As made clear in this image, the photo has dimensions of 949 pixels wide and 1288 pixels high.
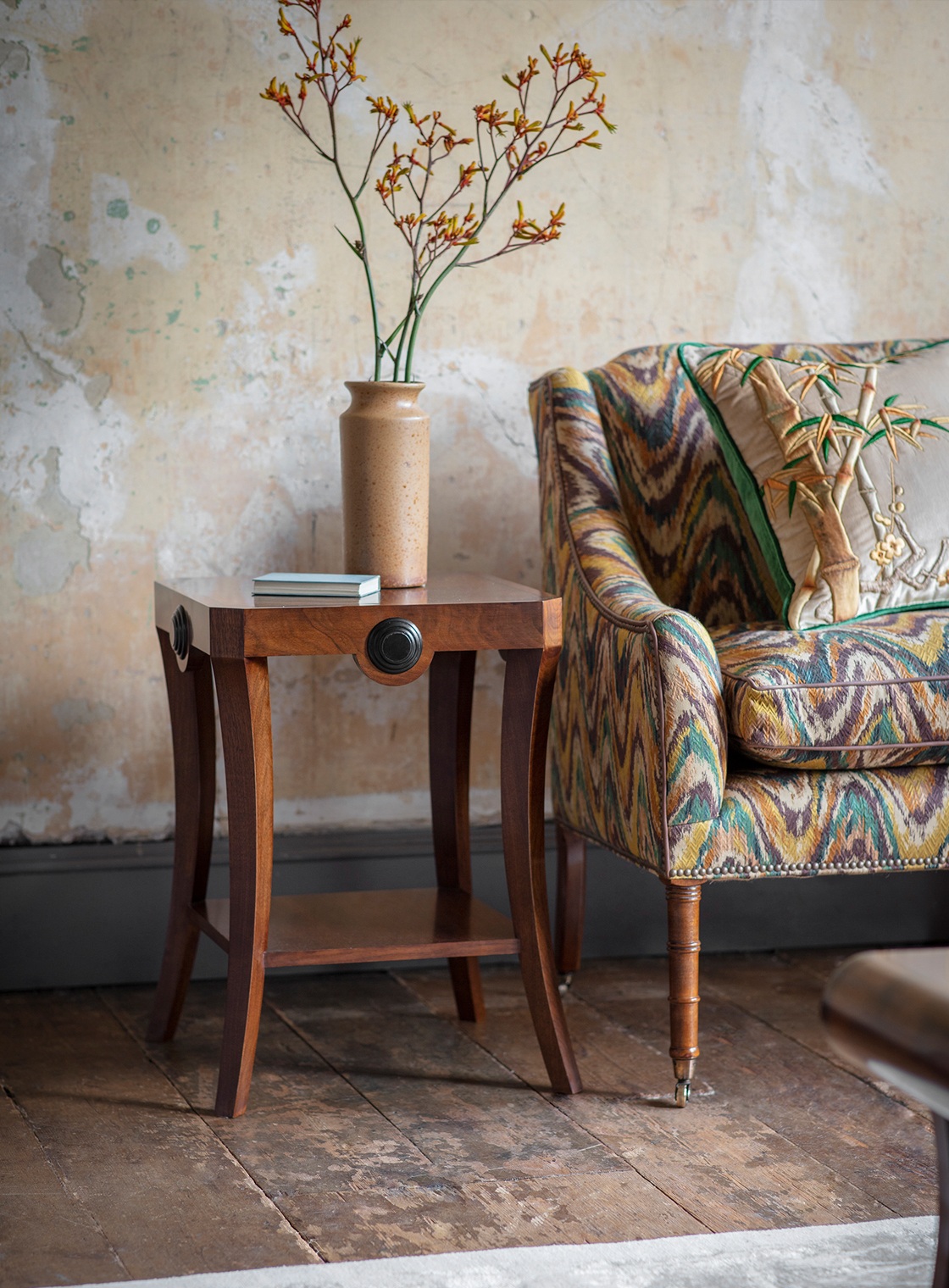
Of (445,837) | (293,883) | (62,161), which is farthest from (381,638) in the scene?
(62,161)

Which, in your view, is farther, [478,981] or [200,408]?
[200,408]

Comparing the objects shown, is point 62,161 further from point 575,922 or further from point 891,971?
point 891,971

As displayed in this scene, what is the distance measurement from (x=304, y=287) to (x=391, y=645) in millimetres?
904

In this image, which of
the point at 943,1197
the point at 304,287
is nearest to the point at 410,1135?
the point at 943,1197

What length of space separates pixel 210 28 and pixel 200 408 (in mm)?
608

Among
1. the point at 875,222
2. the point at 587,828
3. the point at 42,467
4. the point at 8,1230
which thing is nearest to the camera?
the point at 8,1230

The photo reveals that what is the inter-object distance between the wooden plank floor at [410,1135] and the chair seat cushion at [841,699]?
1.50ft

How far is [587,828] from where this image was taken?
6.78 ft

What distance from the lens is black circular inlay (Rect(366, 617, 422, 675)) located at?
5.46ft

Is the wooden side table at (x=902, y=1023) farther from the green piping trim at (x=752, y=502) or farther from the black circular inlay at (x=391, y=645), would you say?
the green piping trim at (x=752, y=502)

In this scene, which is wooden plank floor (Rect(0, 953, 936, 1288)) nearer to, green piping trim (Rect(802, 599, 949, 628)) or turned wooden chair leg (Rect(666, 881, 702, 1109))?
turned wooden chair leg (Rect(666, 881, 702, 1109))

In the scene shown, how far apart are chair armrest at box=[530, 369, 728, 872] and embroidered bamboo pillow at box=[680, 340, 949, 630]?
8.2 inches

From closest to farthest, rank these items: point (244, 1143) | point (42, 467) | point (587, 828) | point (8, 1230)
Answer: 1. point (8, 1230)
2. point (244, 1143)
3. point (587, 828)
4. point (42, 467)

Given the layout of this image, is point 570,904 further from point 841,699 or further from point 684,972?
point 841,699
